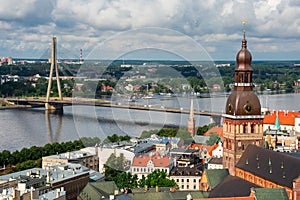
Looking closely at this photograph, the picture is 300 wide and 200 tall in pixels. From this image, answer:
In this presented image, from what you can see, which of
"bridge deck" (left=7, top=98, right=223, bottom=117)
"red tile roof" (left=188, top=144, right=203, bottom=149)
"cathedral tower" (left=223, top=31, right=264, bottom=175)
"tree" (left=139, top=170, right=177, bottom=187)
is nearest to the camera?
"cathedral tower" (left=223, top=31, right=264, bottom=175)

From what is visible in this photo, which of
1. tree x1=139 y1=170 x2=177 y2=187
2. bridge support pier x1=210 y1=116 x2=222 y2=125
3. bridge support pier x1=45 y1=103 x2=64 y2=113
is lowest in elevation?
tree x1=139 y1=170 x2=177 y2=187

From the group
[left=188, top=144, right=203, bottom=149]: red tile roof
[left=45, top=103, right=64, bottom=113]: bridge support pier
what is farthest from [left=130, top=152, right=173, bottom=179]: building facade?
[left=45, top=103, right=64, bottom=113]: bridge support pier

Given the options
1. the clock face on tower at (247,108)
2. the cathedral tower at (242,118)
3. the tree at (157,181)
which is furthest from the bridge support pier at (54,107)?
the clock face on tower at (247,108)

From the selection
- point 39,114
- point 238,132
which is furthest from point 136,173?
point 39,114

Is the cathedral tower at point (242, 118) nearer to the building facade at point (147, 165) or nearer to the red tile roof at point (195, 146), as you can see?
the building facade at point (147, 165)

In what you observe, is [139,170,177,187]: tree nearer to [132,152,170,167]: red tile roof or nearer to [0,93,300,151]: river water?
[132,152,170,167]: red tile roof

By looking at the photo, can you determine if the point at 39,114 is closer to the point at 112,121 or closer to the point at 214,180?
the point at 112,121

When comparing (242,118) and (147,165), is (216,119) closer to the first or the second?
(147,165)

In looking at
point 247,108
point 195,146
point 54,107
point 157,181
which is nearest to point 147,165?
point 157,181

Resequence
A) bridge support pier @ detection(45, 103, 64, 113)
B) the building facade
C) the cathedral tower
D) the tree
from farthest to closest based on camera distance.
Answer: bridge support pier @ detection(45, 103, 64, 113), the building facade, the tree, the cathedral tower
